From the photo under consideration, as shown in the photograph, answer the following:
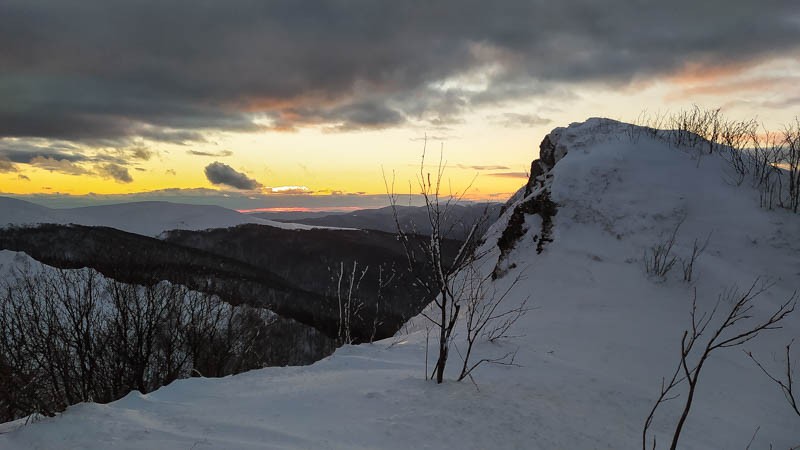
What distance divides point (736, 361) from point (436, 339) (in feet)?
17.6

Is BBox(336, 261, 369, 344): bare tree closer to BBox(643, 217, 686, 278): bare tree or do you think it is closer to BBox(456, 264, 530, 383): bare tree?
BBox(456, 264, 530, 383): bare tree

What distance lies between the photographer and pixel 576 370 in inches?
282

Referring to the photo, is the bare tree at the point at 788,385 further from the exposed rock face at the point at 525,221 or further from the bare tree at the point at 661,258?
the exposed rock face at the point at 525,221

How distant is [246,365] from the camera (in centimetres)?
3531

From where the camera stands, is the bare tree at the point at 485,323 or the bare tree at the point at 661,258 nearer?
the bare tree at the point at 485,323

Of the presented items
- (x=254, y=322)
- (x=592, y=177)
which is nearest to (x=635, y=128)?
(x=592, y=177)

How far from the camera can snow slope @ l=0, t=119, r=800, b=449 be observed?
465cm

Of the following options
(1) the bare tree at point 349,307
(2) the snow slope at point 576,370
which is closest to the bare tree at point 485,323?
(2) the snow slope at point 576,370

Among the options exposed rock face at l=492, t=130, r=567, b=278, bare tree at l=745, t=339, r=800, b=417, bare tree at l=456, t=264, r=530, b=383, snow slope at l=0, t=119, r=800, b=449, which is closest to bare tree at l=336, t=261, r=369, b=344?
snow slope at l=0, t=119, r=800, b=449

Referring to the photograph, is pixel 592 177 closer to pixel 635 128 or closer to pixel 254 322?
pixel 635 128

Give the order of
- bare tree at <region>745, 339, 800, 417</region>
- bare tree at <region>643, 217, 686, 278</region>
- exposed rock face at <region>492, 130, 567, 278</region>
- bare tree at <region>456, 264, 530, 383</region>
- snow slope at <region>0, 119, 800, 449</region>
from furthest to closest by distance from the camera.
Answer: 1. exposed rock face at <region>492, 130, 567, 278</region>
2. bare tree at <region>643, 217, 686, 278</region>
3. bare tree at <region>456, 264, 530, 383</region>
4. snow slope at <region>0, 119, 800, 449</region>
5. bare tree at <region>745, 339, 800, 417</region>

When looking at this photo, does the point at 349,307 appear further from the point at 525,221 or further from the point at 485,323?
the point at 525,221

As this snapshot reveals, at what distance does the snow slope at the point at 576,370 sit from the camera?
15.3 ft

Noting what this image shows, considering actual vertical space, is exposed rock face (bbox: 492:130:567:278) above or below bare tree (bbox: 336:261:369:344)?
above
